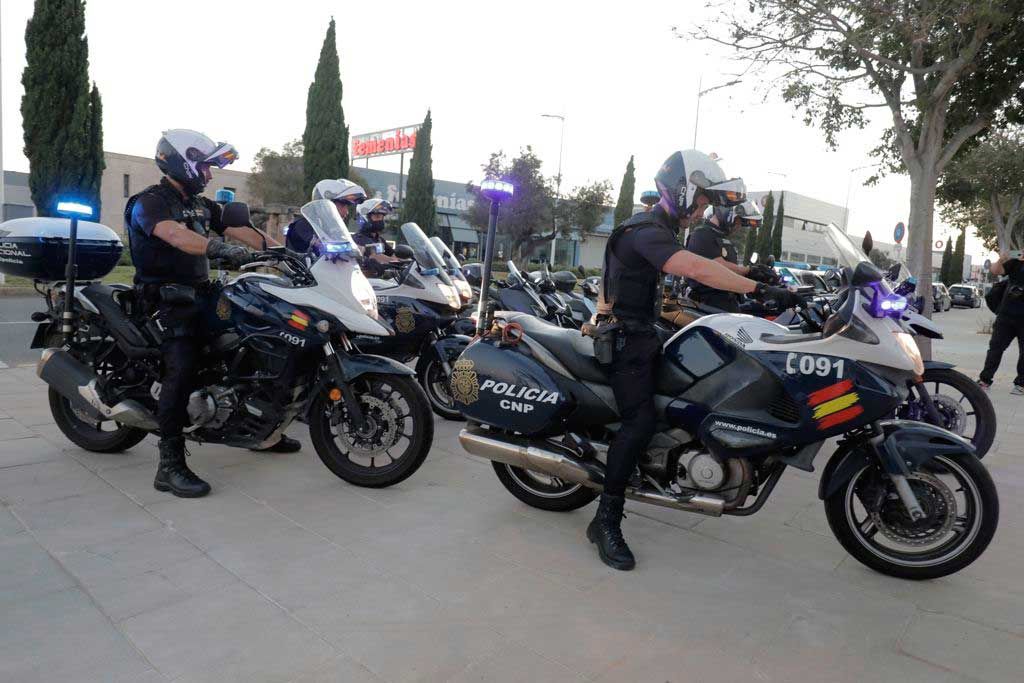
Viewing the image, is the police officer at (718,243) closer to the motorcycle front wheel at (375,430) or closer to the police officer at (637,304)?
the police officer at (637,304)

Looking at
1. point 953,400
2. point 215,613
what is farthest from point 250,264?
point 953,400

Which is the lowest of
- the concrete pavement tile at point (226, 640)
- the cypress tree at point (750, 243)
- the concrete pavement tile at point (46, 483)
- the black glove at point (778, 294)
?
the concrete pavement tile at point (226, 640)

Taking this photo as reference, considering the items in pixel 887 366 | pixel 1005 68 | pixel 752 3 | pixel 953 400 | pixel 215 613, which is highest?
pixel 752 3

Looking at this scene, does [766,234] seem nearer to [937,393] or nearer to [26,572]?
[937,393]

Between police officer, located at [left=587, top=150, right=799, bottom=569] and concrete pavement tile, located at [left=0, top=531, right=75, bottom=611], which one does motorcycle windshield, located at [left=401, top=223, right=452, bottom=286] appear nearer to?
police officer, located at [left=587, top=150, right=799, bottom=569]

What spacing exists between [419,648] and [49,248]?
3.57 m

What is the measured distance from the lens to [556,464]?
11.1ft

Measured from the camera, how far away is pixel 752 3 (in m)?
9.81

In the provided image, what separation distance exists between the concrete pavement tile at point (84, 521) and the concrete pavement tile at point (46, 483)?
9cm

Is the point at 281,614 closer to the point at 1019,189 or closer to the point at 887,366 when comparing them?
the point at 887,366

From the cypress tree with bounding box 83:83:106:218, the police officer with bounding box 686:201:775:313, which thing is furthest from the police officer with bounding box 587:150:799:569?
the cypress tree with bounding box 83:83:106:218

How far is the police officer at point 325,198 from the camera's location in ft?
19.7

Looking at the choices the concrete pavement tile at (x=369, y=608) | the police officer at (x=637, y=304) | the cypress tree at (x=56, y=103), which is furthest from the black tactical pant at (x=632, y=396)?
the cypress tree at (x=56, y=103)

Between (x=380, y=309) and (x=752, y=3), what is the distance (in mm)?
7307
